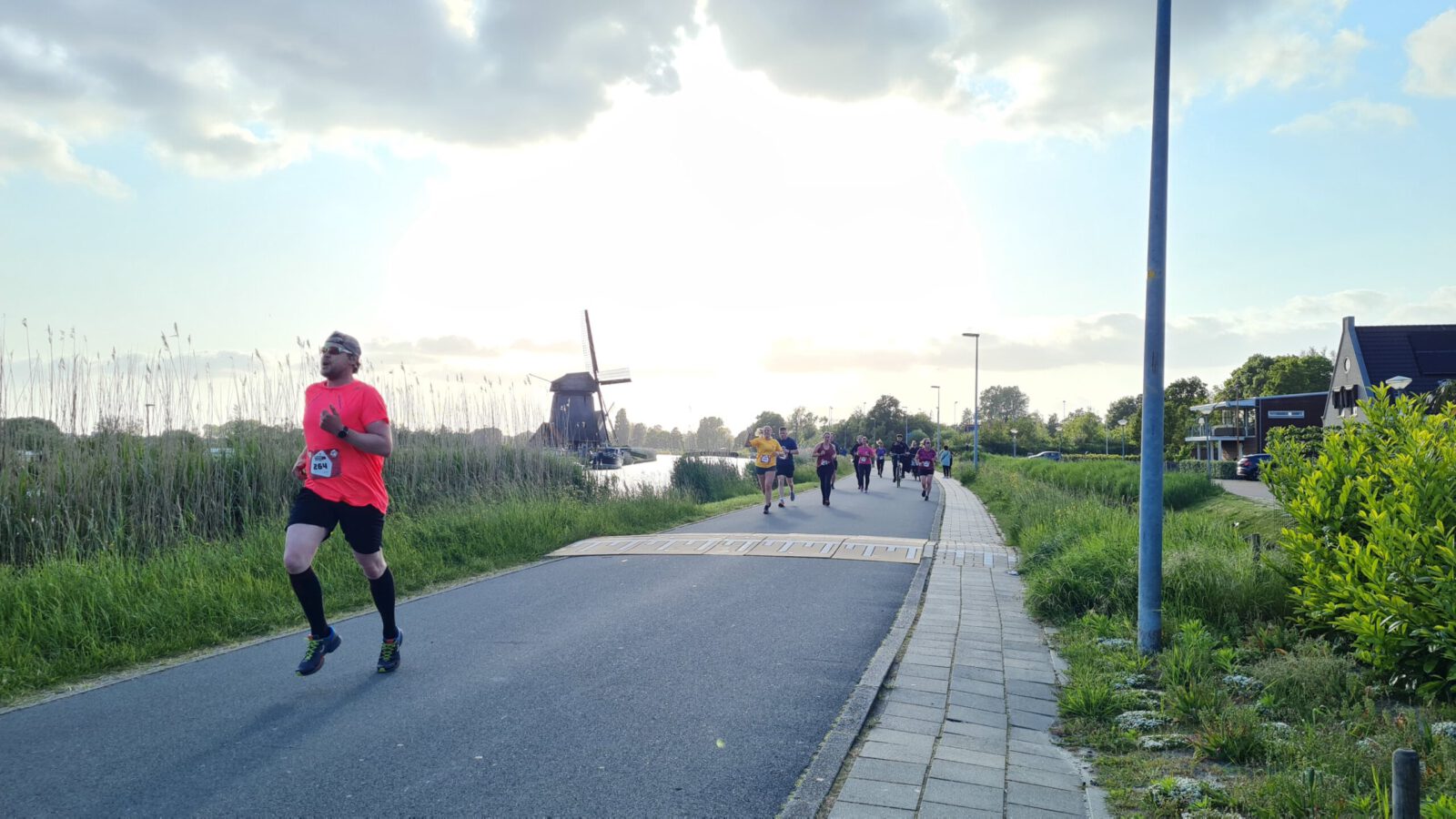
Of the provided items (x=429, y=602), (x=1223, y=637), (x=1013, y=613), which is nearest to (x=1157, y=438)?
(x=1223, y=637)

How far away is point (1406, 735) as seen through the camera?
3881mm

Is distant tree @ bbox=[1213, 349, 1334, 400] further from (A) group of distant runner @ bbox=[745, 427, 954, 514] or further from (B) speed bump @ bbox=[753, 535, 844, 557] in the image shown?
(B) speed bump @ bbox=[753, 535, 844, 557]

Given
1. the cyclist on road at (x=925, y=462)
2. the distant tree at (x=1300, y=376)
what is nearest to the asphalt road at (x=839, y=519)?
the cyclist on road at (x=925, y=462)

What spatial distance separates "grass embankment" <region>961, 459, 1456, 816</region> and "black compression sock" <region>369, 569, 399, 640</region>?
12.5 ft

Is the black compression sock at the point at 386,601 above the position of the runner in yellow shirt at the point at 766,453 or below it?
below

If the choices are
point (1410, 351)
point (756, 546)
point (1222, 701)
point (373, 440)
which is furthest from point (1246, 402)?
point (373, 440)

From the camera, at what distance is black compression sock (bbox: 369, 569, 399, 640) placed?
18.1 ft

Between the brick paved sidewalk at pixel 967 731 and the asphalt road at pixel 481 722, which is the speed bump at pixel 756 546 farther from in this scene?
Result: the asphalt road at pixel 481 722

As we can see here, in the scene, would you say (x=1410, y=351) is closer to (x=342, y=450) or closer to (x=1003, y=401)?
(x=342, y=450)

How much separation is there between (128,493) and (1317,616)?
991 cm

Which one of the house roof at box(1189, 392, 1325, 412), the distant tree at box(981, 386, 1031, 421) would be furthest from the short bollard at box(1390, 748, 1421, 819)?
the distant tree at box(981, 386, 1031, 421)

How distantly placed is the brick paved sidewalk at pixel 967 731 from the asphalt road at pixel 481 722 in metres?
0.32

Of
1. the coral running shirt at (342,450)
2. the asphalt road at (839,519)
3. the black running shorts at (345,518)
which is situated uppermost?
the coral running shirt at (342,450)

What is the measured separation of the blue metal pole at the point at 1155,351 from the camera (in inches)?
238
